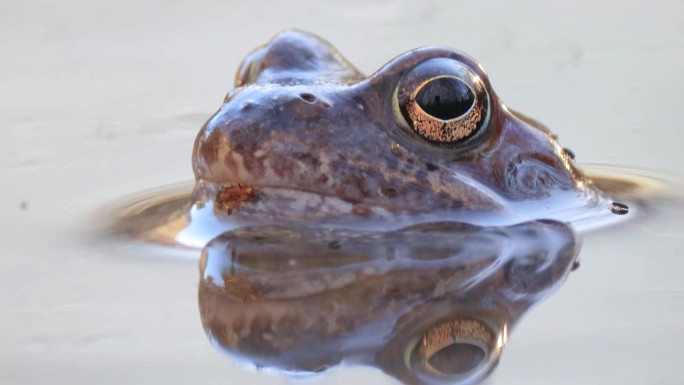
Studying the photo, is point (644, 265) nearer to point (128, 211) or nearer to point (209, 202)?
point (209, 202)

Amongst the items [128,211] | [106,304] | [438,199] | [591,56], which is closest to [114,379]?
[106,304]

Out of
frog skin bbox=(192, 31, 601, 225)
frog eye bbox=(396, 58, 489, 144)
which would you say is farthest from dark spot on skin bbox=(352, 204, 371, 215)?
frog eye bbox=(396, 58, 489, 144)

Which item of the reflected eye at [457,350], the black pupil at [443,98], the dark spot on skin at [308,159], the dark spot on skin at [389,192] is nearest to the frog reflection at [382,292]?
the reflected eye at [457,350]

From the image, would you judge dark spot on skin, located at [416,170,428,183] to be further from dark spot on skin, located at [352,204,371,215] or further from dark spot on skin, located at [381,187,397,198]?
dark spot on skin, located at [352,204,371,215]

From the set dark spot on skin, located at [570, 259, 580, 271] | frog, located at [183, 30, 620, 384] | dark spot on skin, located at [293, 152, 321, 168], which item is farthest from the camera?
dark spot on skin, located at [293, 152, 321, 168]

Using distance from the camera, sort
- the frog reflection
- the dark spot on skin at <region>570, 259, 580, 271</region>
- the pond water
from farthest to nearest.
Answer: the dark spot on skin at <region>570, 259, 580, 271</region> → the pond water → the frog reflection
